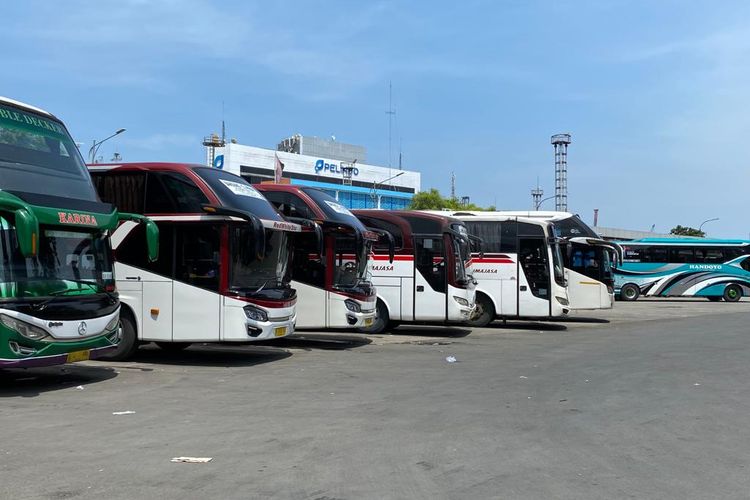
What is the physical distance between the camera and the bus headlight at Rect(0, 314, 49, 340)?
847 centimetres

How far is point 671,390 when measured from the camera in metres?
9.34

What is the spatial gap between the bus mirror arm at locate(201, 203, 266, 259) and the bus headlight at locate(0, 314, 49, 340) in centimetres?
319

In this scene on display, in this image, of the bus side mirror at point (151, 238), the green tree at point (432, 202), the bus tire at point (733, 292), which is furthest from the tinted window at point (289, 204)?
the green tree at point (432, 202)

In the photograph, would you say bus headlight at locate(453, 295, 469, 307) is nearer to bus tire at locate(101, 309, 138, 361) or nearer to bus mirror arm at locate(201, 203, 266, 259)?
bus mirror arm at locate(201, 203, 266, 259)

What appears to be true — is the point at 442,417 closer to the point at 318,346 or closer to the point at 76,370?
the point at 76,370

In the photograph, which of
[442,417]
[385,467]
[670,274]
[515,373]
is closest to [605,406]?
[442,417]

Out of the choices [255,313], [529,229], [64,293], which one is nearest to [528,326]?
[529,229]

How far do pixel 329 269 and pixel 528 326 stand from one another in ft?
30.8

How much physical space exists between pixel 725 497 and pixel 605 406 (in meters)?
3.35

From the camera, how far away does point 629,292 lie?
36.7 m

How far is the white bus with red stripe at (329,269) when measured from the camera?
47.4ft

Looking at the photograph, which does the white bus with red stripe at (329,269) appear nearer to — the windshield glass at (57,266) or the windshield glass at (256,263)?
the windshield glass at (256,263)

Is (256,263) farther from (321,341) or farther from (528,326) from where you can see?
(528,326)

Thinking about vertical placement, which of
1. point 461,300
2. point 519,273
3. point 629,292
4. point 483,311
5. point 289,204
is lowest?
point 629,292
